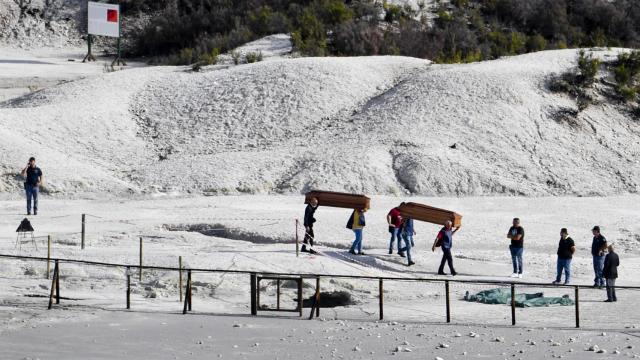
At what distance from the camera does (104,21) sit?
50.9 m

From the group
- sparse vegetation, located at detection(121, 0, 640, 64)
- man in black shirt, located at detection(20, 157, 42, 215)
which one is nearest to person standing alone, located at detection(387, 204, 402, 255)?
man in black shirt, located at detection(20, 157, 42, 215)

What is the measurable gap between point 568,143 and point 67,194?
51.2ft

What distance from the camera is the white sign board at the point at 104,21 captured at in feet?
166

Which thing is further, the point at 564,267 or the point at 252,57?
the point at 252,57

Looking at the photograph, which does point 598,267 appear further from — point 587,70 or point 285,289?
point 587,70

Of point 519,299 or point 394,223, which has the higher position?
point 394,223

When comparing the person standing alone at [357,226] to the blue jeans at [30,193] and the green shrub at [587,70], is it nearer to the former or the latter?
the blue jeans at [30,193]

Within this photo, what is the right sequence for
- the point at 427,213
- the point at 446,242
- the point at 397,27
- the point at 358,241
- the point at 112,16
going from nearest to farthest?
the point at 446,242 → the point at 358,241 → the point at 427,213 → the point at 112,16 → the point at 397,27

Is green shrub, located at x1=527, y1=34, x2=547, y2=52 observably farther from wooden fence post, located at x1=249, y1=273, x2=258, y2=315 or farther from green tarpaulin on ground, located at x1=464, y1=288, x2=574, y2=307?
wooden fence post, located at x1=249, y1=273, x2=258, y2=315

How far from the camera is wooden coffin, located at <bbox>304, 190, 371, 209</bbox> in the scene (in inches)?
982

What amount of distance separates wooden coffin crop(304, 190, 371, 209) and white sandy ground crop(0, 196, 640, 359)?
69cm

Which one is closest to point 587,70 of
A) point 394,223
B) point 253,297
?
point 394,223

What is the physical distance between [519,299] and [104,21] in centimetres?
3462

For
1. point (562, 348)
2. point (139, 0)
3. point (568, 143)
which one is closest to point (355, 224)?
point (562, 348)
